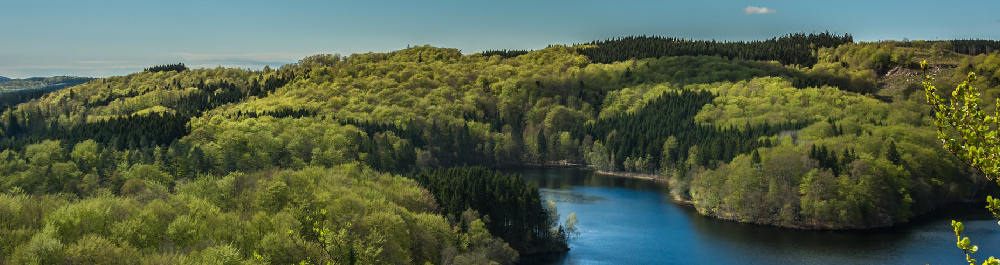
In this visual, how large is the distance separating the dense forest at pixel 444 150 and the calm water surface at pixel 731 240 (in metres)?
3.07

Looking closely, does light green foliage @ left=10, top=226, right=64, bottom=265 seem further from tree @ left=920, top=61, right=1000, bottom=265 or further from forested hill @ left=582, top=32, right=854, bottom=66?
forested hill @ left=582, top=32, right=854, bottom=66

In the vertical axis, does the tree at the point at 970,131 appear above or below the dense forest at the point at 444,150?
above

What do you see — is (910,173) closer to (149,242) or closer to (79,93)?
(149,242)

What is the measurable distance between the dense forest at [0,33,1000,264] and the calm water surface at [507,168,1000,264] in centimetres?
307

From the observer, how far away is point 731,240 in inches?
2736

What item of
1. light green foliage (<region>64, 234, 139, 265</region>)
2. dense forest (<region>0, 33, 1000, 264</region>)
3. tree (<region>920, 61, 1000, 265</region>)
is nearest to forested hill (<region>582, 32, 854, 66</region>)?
dense forest (<region>0, 33, 1000, 264</region>)

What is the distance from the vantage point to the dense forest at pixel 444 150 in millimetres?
43531

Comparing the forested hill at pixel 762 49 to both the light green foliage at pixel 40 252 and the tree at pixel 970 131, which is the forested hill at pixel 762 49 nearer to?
the light green foliage at pixel 40 252

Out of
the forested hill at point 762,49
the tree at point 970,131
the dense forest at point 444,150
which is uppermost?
the forested hill at point 762,49

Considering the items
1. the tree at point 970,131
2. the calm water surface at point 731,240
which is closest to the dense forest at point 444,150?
the calm water surface at point 731,240

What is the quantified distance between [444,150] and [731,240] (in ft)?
228

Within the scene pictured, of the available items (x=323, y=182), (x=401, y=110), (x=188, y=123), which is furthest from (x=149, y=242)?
(x=401, y=110)

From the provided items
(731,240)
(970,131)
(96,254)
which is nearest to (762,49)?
(731,240)

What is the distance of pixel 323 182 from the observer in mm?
60906
